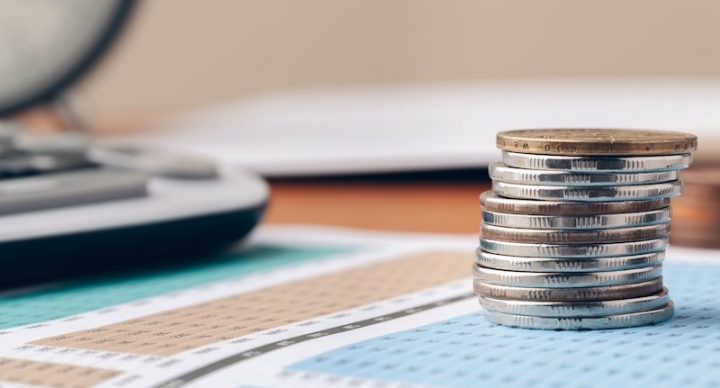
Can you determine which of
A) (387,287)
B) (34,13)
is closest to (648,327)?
(387,287)

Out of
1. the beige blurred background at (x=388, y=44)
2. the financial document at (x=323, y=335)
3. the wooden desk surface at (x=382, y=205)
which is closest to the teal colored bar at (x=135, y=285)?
the financial document at (x=323, y=335)

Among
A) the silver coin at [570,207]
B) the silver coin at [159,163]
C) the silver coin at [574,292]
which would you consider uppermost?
the silver coin at [159,163]

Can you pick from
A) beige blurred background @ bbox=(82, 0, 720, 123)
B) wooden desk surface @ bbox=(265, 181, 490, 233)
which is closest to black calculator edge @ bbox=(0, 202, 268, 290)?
wooden desk surface @ bbox=(265, 181, 490, 233)

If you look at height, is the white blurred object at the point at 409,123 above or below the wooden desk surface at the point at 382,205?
above

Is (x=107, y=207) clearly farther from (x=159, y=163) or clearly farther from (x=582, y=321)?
(x=582, y=321)

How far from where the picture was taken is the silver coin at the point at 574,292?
1.60ft

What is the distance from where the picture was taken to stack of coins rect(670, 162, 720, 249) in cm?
76

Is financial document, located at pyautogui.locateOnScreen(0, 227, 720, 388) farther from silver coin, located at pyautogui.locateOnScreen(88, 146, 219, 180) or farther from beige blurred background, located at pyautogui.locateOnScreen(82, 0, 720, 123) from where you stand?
beige blurred background, located at pyautogui.locateOnScreen(82, 0, 720, 123)

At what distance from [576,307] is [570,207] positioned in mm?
43

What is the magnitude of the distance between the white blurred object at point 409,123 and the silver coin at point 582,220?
0.47m

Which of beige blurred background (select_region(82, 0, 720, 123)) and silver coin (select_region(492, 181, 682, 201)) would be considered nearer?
silver coin (select_region(492, 181, 682, 201))

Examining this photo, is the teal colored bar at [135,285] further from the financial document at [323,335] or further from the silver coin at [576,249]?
the silver coin at [576,249]

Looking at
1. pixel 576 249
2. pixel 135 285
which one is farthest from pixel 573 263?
pixel 135 285

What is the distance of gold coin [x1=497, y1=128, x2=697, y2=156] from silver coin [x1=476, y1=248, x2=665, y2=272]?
45mm
